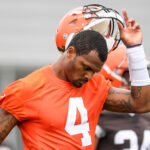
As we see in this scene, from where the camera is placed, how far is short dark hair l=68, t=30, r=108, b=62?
2.64m

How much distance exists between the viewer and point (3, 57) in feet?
21.6

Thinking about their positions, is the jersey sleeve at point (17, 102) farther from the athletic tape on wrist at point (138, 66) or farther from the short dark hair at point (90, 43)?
the athletic tape on wrist at point (138, 66)

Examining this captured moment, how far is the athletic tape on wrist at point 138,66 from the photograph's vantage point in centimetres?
286

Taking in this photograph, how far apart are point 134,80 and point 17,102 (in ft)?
2.99

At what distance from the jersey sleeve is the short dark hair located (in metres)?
0.46

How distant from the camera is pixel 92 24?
285 centimetres

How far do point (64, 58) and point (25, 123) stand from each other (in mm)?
531

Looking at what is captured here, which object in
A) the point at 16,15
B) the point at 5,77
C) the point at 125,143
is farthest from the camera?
the point at 16,15

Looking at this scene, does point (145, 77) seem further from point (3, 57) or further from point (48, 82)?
point (3, 57)

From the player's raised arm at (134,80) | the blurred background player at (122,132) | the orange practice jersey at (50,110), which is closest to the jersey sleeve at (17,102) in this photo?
the orange practice jersey at (50,110)

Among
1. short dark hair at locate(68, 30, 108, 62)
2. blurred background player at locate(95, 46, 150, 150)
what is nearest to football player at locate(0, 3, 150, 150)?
short dark hair at locate(68, 30, 108, 62)

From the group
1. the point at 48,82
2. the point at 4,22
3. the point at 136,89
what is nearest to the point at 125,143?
the point at 136,89

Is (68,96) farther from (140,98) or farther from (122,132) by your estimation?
(122,132)

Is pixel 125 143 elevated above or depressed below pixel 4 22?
below
